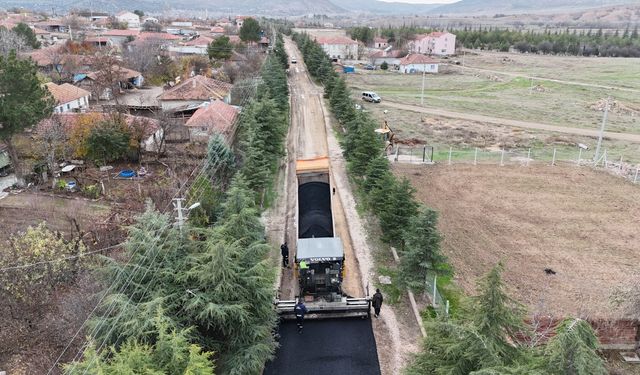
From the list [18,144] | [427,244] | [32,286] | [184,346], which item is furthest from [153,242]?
[18,144]

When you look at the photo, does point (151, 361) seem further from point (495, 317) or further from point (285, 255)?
point (285, 255)

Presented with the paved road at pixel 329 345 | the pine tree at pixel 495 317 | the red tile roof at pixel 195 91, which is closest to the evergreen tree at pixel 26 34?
the red tile roof at pixel 195 91

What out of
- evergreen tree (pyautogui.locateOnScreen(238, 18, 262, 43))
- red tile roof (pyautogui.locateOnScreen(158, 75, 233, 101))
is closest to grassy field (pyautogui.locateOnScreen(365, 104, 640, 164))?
red tile roof (pyautogui.locateOnScreen(158, 75, 233, 101))

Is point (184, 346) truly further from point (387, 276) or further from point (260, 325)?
point (387, 276)

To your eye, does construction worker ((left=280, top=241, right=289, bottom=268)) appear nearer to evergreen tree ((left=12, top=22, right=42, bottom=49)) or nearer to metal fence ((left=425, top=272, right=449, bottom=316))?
metal fence ((left=425, top=272, right=449, bottom=316))

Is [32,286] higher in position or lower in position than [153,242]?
lower
